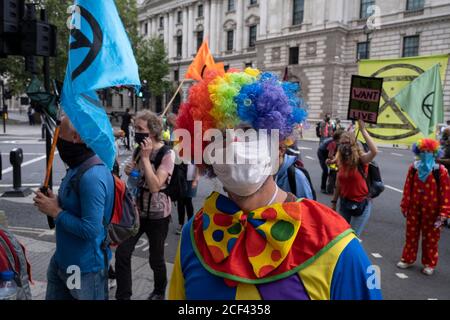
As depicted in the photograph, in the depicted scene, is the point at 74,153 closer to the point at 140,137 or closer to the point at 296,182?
the point at 140,137

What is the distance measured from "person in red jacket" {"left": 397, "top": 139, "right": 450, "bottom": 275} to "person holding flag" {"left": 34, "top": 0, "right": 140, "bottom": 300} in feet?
13.1

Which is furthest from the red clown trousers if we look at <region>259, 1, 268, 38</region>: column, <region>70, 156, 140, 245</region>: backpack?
<region>259, 1, 268, 38</region>: column

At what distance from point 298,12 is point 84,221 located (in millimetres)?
39673

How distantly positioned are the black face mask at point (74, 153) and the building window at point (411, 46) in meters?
34.1

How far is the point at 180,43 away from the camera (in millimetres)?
57938

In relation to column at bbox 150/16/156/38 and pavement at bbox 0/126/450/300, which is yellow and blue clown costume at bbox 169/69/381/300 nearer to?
pavement at bbox 0/126/450/300

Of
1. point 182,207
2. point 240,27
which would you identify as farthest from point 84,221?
point 240,27

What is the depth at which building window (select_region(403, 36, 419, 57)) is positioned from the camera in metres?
31.0

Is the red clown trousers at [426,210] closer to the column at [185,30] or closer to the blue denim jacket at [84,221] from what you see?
the blue denim jacket at [84,221]

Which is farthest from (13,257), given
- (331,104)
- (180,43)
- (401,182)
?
(180,43)

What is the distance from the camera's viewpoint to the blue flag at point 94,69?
7.73ft

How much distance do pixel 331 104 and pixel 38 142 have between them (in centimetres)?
2509

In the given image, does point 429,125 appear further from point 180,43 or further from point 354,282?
point 180,43

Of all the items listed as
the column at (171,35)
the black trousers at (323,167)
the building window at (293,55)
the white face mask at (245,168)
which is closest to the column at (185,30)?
the column at (171,35)
